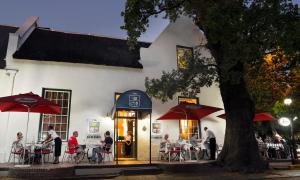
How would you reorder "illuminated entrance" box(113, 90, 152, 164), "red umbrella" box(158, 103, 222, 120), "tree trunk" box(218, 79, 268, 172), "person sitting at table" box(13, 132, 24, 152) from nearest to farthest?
"tree trunk" box(218, 79, 268, 172) → "person sitting at table" box(13, 132, 24, 152) → "red umbrella" box(158, 103, 222, 120) → "illuminated entrance" box(113, 90, 152, 164)

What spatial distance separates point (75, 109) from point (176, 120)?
5848 millimetres

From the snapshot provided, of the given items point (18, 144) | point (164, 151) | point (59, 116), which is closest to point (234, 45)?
point (164, 151)

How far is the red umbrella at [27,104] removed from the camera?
1109 cm

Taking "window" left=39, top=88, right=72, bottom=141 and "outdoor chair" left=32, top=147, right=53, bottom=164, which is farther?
"window" left=39, top=88, right=72, bottom=141

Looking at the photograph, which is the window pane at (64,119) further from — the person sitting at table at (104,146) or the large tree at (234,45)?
the large tree at (234,45)

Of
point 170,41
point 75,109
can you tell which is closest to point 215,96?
point 170,41

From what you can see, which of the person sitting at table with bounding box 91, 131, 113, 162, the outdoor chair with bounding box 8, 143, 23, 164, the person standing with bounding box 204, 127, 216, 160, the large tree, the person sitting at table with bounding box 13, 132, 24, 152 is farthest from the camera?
the person standing with bounding box 204, 127, 216, 160

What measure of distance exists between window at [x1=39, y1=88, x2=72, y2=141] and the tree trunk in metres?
7.79

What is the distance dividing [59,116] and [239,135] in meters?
8.86

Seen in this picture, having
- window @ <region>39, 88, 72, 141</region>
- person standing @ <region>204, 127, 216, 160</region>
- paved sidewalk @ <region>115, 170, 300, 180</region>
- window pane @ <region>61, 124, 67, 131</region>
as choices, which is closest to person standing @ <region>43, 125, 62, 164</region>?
window @ <region>39, 88, 72, 141</region>

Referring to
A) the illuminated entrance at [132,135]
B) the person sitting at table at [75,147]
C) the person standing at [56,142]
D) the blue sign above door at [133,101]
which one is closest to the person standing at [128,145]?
the illuminated entrance at [132,135]

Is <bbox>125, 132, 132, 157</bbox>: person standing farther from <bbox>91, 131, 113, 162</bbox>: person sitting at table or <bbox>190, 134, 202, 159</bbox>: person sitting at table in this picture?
Result: <bbox>190, 134, 202, 159</bbox>: person sitting at table

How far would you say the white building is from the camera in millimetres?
14125

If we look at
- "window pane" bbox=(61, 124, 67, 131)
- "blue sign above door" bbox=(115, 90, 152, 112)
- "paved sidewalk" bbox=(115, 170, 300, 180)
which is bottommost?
"paved sidewalk" bbox=(115, 170, 300, 180)
